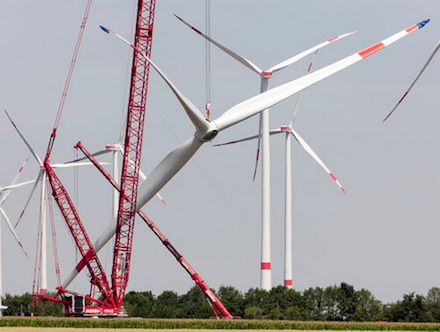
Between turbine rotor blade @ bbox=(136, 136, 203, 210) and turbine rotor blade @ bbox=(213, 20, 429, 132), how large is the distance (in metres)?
5.13

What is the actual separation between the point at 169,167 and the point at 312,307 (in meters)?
62.0

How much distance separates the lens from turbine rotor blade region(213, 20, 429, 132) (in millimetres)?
102438

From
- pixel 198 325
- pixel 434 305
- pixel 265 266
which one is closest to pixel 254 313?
pixel 265 266

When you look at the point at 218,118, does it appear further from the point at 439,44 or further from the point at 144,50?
the point at 144,50

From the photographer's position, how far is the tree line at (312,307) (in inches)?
6152

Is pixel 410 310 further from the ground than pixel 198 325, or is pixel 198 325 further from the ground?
pixel 410 310

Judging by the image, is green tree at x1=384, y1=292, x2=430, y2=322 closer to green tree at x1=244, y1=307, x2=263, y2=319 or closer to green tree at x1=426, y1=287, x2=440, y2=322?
green tree at x1=426, y1=287, x2=440, y2=322

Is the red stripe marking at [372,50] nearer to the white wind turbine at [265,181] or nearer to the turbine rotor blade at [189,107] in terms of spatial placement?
the turbine rotor blade at [189,107]

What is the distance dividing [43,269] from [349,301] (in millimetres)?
42214

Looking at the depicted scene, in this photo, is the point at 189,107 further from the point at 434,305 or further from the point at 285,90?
the point at 434,305

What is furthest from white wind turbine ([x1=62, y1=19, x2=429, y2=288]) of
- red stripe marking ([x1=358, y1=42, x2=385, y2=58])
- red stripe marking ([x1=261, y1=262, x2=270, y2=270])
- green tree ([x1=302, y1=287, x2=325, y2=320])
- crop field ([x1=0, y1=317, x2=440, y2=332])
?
green tree ([x1=302, y1=287, x2=325, y2=320])

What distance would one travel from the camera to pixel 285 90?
108062 millimetres

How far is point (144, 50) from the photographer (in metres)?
145

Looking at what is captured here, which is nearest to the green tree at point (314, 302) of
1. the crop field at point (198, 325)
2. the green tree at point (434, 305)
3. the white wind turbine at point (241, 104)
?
the green tree at point (434, 305)
